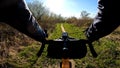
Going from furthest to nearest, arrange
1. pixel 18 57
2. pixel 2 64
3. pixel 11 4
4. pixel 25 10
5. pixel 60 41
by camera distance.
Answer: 1. pixel 18 57
2. pixel 2 64
3. pixel 60 41
4. pixel 25 10
5. pixel 11 4

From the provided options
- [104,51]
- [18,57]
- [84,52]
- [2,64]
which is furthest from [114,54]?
[84,52]

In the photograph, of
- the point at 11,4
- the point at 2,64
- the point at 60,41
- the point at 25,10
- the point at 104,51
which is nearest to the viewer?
the point at 11,4

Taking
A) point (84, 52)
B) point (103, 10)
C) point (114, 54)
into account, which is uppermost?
point (103, 10)

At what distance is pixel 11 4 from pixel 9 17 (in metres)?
0.12

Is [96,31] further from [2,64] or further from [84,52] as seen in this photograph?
[2,64]

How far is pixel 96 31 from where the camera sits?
6.54ft

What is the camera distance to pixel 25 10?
1.93 m

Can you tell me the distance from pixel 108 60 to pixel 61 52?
11299 millimetres

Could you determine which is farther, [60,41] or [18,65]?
[18,65]

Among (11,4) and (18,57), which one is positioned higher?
(11,4)

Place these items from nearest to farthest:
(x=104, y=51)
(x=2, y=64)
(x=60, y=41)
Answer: (x=60, y=41) < (x=2, y=64) < (x=104, y=51)

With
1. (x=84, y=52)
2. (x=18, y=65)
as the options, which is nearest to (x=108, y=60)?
(x=18, y=65)

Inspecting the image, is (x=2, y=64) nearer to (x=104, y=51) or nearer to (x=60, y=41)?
(x=104, y=51)

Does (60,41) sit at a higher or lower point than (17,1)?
lower
